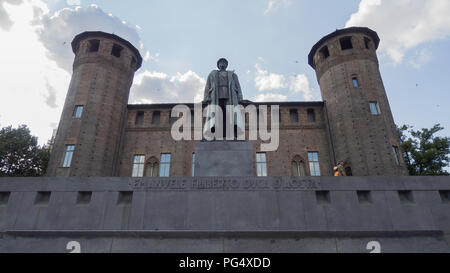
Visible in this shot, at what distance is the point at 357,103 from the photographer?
23188 millimetres

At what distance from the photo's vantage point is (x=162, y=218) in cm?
652

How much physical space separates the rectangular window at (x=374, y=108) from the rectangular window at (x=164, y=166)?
17.5 m

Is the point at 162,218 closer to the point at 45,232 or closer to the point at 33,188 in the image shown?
the point at 45,232

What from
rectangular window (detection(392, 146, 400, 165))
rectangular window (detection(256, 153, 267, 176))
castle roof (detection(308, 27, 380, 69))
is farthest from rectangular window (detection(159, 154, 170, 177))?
rectangular window (detection(392, 146, 400, 165))

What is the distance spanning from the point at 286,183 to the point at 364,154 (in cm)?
1694

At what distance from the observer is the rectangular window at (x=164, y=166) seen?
23.8m

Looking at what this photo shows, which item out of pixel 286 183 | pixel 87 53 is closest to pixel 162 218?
pixel 286 183

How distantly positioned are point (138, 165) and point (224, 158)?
58.5 ft

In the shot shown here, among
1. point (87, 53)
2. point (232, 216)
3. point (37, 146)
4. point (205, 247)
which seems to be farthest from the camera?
point (37, 146)

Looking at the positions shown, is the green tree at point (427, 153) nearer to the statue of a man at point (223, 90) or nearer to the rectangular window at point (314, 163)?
the rectangular window at point (314, 163)

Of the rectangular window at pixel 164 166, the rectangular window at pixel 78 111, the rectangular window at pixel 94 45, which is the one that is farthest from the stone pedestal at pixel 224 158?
the rectangular window at pixel 94 45

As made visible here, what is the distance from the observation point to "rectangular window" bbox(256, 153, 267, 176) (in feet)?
78.5

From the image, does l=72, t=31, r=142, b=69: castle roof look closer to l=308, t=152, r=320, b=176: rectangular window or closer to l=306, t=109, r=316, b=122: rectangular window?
l=306, t=109, r=316, b=122: rectangular window

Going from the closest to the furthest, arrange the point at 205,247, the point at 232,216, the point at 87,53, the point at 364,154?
the point at 205,247 → the point at 232,216 → the point at 364,154 → the point at 87,53
